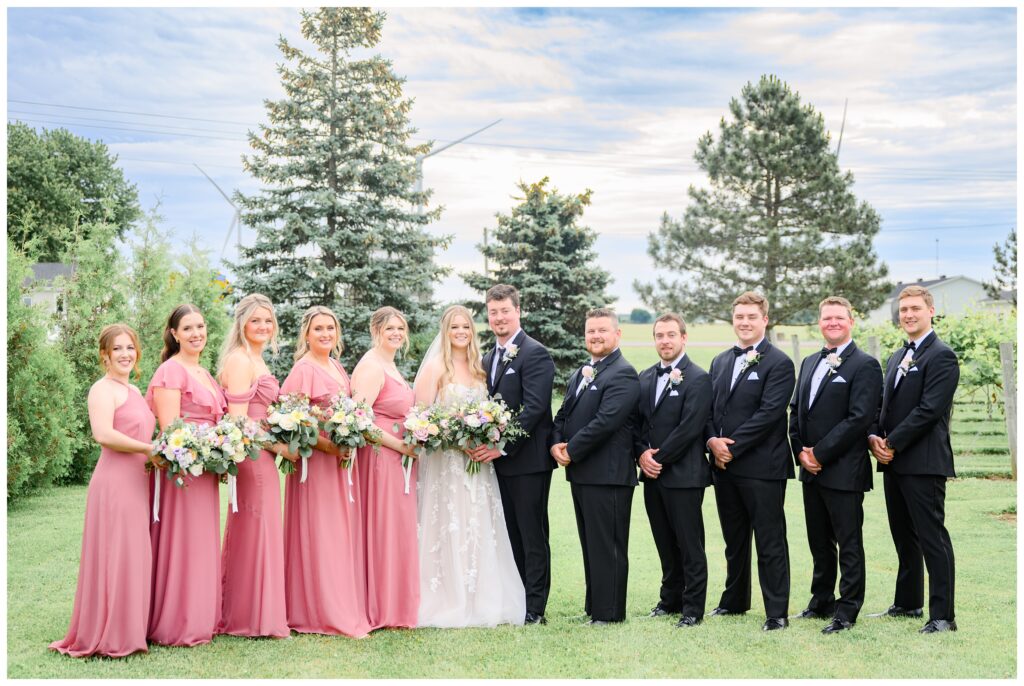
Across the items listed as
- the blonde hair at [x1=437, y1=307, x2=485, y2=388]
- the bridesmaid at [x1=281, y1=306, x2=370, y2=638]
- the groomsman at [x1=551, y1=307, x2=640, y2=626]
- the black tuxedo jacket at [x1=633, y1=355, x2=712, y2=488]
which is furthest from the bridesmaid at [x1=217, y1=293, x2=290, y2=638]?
the black tuxedo jacket at [x1=633, y1=355, x2=712, y2=488]

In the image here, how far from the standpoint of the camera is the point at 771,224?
36500 mm

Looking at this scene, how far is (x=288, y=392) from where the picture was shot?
23.5ft

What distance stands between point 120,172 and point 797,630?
42.1 meters

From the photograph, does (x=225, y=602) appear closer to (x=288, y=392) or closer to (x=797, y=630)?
(x=288, y=392)

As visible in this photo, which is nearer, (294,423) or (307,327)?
(294,423)

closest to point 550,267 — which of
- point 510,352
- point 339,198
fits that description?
point 339,198

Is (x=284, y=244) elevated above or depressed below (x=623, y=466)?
above

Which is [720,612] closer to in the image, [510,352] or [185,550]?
[510,352]

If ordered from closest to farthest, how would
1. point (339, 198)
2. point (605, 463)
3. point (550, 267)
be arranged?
point (605, 463) < point (339, 198) < point (550, 267)

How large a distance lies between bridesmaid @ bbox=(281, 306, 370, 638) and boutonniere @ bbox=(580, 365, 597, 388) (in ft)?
6.09

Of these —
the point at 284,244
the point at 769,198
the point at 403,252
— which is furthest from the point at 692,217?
the point at 284,244

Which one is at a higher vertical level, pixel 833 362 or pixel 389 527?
pixel 833 362

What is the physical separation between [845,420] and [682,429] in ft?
3.95

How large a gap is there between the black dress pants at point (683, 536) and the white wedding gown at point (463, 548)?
120 centimetres
